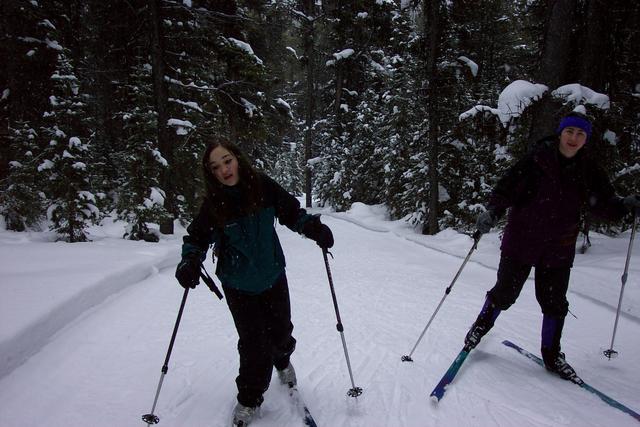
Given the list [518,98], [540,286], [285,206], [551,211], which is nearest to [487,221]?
[551,211]

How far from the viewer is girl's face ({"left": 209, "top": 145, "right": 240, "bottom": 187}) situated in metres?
2.82

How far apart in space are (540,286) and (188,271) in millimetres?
3174

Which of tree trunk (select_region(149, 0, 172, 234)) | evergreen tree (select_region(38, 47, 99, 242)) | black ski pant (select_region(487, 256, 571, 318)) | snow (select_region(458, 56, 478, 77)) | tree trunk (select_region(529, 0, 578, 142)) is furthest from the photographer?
snow (select_region(458, 56, 478, 77))

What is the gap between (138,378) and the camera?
3.68 meters

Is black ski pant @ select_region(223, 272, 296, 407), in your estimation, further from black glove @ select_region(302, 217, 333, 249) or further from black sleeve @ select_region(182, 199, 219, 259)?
black glove @ select_region(302, 217, 333, 249)

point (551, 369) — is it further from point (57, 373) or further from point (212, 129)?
point (212, 129)

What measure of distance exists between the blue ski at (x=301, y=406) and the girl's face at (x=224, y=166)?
6.28ft

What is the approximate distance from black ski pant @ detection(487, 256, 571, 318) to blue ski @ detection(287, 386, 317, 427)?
2.05 m

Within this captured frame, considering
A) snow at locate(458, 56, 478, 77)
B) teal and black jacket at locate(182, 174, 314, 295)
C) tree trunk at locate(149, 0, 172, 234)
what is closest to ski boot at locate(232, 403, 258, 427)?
teal and black jacket at locate(182, 174, 314, 295)

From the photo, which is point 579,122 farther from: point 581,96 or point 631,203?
point 581,96

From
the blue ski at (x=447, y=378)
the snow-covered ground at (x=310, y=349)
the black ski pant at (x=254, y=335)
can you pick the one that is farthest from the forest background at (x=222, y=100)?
the black ski pant at (x=254, y=335)

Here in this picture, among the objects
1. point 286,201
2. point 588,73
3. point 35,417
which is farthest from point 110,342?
point 588,73

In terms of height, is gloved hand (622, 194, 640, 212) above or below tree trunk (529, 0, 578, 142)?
below

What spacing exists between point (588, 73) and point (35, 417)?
34.8ft
